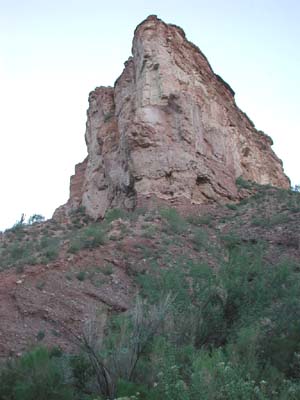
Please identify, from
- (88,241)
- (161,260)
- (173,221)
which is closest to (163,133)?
(173,221)

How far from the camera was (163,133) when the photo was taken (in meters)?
25.8

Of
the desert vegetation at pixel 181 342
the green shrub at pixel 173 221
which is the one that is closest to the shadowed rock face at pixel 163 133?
the green shrub at pixel 173 221

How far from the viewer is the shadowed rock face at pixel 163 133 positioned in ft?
82.7

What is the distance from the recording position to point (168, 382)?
8.23m

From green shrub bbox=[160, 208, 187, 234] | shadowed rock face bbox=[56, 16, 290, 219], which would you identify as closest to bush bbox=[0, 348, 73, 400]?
green shrub bbox=[160, 208, 187, 234]

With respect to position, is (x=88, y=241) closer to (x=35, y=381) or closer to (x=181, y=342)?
(x=181, y=342)

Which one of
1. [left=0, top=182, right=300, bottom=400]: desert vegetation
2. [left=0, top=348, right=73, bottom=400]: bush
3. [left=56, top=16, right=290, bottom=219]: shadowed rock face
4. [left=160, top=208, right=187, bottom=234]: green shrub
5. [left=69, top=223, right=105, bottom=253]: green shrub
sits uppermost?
[left=56, top=16, right=290, bottom=219]: shadowed rock face

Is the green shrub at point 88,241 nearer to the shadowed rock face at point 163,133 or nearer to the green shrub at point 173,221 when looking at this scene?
the green shrub at point 173,221

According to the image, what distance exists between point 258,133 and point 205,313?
26.9 m

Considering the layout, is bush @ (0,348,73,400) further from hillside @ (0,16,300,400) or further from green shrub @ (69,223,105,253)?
green shrub @ (69,223,105,253)

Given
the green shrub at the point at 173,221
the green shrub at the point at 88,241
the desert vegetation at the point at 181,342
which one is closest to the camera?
the desert vegetation at the point at 181,342

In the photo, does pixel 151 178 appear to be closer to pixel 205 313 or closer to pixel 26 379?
pixel 205 313

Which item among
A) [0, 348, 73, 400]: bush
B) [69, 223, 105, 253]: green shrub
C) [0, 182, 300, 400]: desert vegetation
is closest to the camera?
[0, 182, 300, 400]: desert vegetation

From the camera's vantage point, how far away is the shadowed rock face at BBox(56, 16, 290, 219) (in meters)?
25.2
